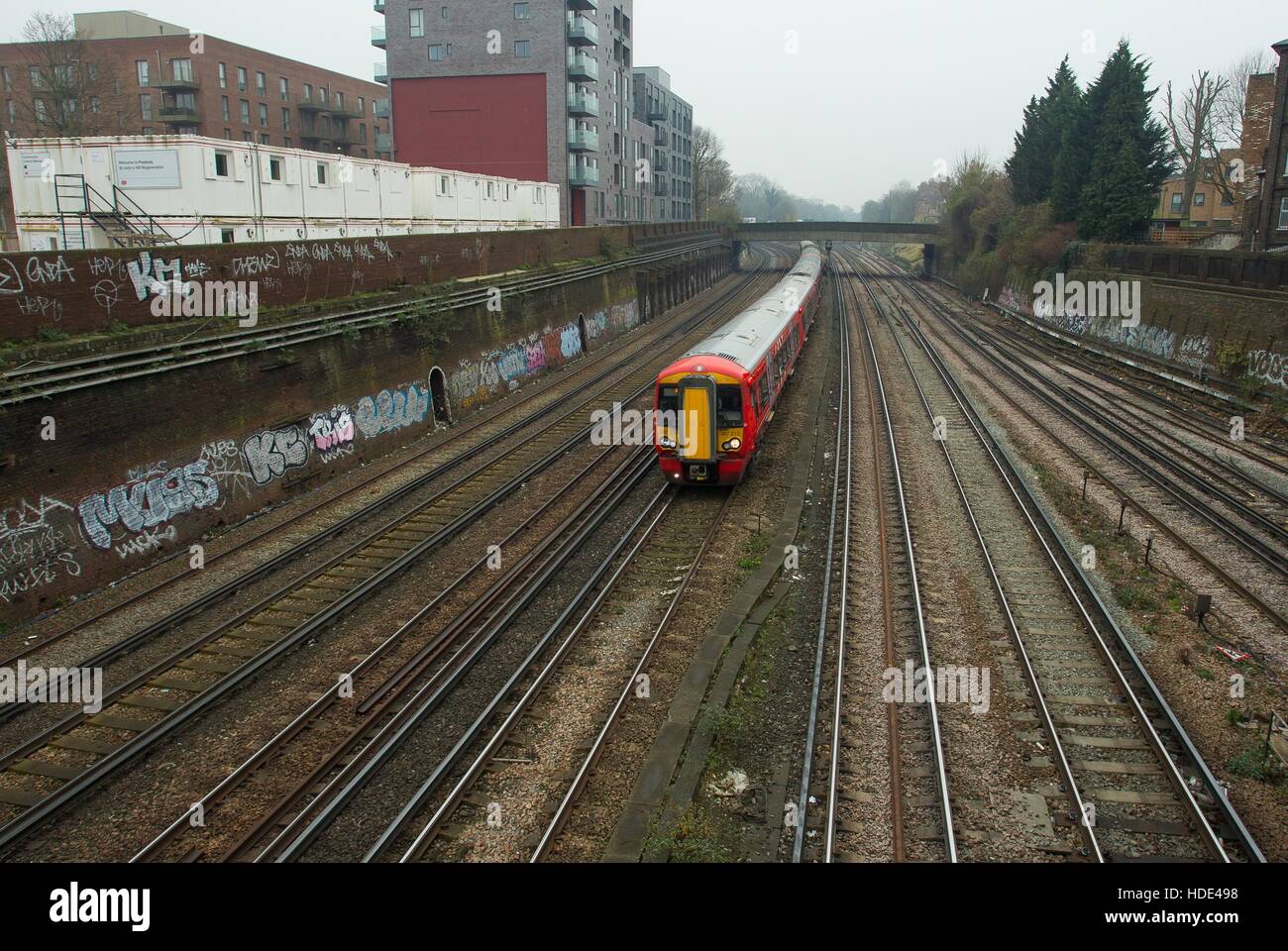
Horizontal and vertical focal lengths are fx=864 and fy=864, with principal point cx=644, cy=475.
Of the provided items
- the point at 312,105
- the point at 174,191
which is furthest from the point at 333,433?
the point at 312,105

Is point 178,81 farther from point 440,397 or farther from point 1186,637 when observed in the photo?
point 1186,637

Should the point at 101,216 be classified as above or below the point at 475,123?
below

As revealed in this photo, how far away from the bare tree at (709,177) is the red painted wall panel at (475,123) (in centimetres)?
5001

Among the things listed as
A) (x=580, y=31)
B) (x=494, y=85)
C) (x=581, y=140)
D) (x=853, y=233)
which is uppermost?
(x=580, y=31)

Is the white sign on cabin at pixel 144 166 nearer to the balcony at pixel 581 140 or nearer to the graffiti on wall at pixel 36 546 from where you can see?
the graffiti on wall at pixel 36 546

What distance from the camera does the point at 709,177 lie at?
115562mm

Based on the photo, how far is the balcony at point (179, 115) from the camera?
5806 cm

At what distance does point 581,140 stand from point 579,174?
2.15 meters
